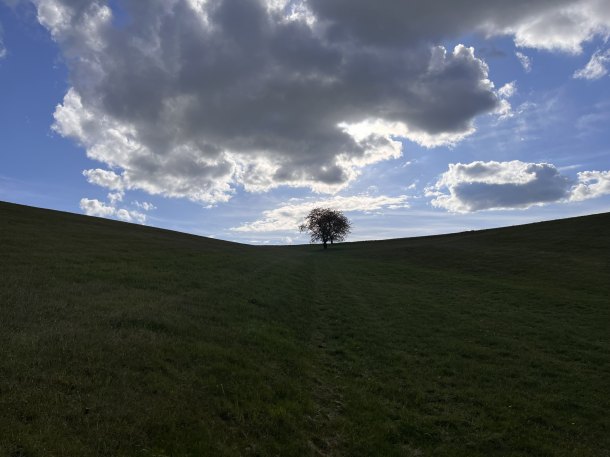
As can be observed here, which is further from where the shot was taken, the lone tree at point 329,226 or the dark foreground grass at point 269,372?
the lone tree at point 329,226

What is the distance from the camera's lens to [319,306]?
2702 cm

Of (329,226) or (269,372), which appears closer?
(269,372)

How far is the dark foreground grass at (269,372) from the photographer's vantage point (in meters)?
8.11

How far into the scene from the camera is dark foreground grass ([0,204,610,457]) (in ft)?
26.6

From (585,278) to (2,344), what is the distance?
148ft

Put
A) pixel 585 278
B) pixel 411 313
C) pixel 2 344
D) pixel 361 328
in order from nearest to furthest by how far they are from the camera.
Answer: pixel 2 344 → pixel 361 328 → pixel 411 313 → pixel 585 278

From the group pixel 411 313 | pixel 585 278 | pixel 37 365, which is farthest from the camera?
pixel 585 278

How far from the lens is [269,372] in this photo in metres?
12.2

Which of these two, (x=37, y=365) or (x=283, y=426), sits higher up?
(x=37, y=365)

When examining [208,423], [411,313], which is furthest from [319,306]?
[208,423]

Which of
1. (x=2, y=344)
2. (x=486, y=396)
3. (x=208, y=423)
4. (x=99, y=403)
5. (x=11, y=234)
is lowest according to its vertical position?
(x=486, y=396)

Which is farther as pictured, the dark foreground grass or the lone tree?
the lone tree

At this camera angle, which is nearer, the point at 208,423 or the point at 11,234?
the point at 208,423

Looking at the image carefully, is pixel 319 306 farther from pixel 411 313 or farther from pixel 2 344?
pixel 2 344
